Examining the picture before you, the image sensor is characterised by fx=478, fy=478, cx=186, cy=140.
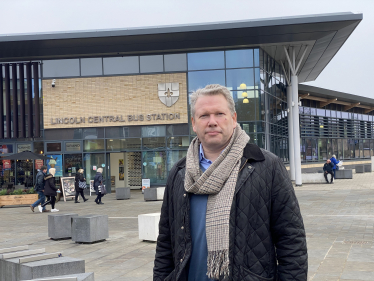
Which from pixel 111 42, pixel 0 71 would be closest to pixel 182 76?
pixel 111 42

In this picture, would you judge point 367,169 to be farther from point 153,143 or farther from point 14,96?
point 14,96

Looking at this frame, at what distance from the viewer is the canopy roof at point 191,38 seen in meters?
23.4

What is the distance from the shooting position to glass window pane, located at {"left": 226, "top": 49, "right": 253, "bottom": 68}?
2634 cm

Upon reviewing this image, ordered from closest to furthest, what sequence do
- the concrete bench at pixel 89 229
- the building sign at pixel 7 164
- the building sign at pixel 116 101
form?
1. the concrete bench at pixel 89 229
2. the building sign at pixel 116 101
3. the building sign at pixel 7 164

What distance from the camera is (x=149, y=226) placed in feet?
32.8

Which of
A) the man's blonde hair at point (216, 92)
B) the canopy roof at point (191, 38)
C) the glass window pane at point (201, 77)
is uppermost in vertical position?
the canopy roof at point (191, 38)

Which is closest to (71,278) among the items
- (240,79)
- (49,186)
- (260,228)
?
(260,228)

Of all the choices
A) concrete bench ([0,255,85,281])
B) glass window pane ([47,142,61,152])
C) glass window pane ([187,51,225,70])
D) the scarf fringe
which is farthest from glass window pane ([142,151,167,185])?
the scarf fringe

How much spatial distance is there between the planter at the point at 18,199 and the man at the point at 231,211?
815 inches

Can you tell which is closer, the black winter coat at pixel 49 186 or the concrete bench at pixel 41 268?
the concrete bench at pixel 41 268

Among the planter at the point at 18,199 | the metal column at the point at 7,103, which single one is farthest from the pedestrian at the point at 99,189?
→ the metal column at the point at 7,103

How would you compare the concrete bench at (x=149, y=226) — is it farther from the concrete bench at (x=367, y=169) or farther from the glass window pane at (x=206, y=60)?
the concrete bench at (x=367, y=169)

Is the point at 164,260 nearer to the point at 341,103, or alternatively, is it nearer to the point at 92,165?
the point at 92,165

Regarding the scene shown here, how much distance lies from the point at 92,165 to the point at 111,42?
284 inches
